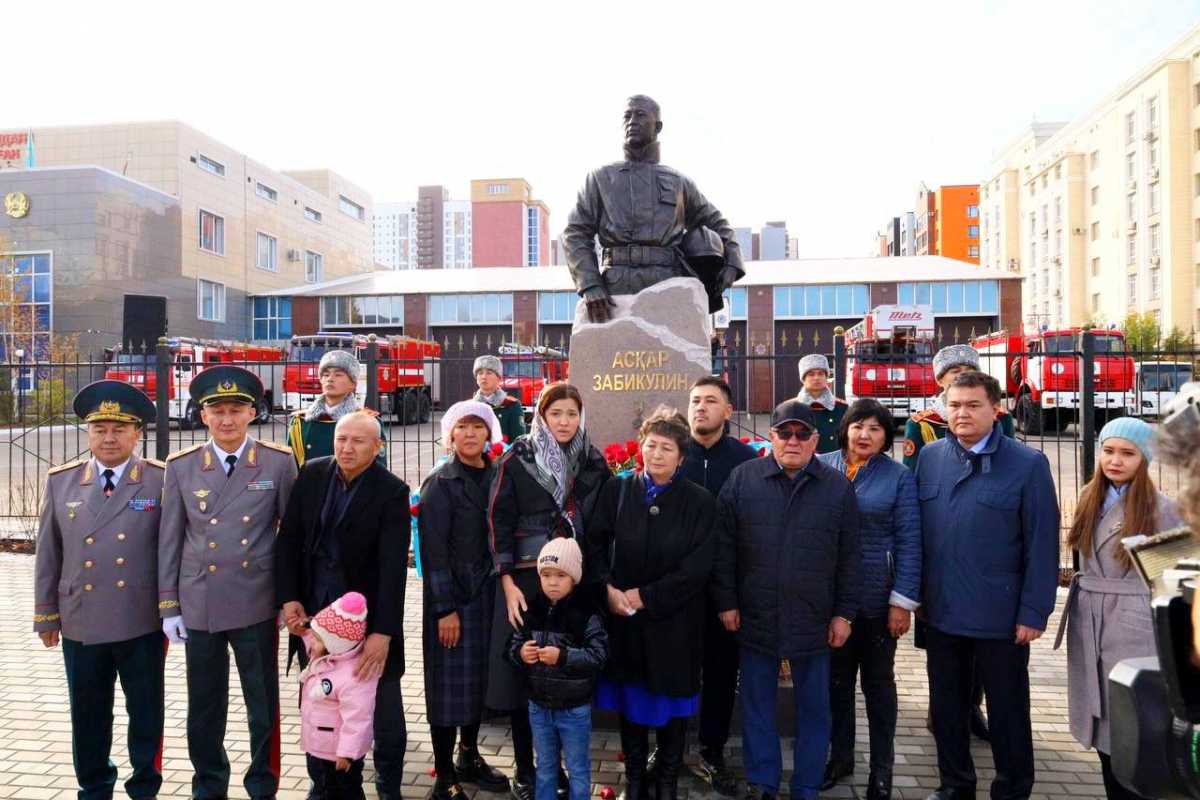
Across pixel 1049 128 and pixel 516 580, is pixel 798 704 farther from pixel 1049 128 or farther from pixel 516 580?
pixel 1049 128

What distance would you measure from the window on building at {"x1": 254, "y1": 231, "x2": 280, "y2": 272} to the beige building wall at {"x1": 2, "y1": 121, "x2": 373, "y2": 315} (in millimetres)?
94

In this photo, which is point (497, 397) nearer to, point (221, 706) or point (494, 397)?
point (494, 397)

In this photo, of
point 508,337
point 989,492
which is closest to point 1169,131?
point 508,337

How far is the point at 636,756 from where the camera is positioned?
332 centimetres

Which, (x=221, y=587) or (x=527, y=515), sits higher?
(x=527, y=515)

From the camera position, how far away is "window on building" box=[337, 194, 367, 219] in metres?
50.3

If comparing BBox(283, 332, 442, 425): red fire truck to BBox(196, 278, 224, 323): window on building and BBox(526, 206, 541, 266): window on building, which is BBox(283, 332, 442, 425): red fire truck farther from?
BBox(526, 206, 541, 266): window on building

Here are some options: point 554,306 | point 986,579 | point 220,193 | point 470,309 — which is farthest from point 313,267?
point 986,579

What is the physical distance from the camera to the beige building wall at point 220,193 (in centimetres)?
3538

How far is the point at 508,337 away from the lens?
33094mm

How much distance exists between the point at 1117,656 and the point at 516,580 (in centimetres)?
236

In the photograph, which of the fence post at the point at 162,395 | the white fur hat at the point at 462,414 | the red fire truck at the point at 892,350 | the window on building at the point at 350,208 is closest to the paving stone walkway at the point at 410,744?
the white fur hat at the point at 462,414

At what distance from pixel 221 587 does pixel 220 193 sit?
3984 cm

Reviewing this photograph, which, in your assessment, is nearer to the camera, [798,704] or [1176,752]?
[1176,752]
